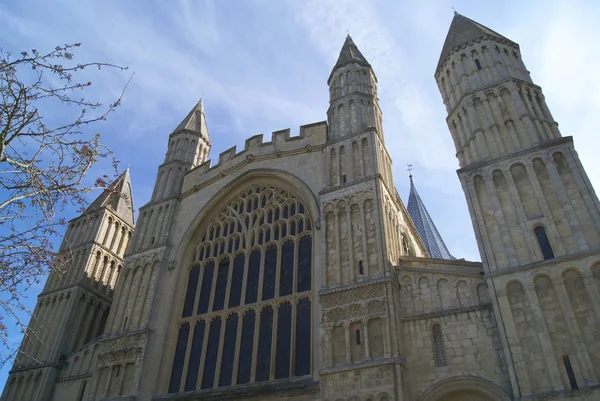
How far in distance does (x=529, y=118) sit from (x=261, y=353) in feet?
38.0

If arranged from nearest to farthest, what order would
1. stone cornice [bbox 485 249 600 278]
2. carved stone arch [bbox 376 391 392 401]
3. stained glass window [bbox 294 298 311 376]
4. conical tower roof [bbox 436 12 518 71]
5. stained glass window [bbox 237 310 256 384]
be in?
stone cornice [bbox 485 249 600 278], carved stone arch [bbox 376 391 392 401], stained glass window [bbox 294 298 311 376], stained glass window [bbox 237 310 256 384], conical tower roof [bbox 436 12 518 71]

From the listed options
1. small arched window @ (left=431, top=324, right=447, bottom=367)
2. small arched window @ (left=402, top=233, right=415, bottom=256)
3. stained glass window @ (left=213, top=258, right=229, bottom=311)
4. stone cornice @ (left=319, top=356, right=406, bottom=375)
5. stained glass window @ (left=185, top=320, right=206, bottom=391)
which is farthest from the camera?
small arched window @ (left=402, top=233, right=415, bottom=256)

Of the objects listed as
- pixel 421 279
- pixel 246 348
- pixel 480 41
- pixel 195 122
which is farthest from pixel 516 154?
pixel 195 122

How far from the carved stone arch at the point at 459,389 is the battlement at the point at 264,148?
1104 cm

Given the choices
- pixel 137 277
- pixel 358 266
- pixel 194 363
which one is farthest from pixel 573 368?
pixel 137 277

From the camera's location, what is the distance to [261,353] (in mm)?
15469

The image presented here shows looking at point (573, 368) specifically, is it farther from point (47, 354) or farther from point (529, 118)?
point (47, 354)

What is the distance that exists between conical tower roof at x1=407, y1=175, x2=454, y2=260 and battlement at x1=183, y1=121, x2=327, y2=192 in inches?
1256

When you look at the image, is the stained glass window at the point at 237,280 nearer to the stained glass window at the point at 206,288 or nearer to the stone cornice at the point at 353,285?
the stained glass window at the point at 206,288

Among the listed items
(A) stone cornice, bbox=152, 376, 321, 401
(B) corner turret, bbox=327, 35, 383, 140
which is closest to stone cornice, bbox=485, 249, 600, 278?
(A) stone cornice, bbox=152, 376, 321, 401

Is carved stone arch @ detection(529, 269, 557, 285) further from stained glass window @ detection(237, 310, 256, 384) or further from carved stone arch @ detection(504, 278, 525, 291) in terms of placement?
stained glass window @ detection(237, 310, 256, 384)

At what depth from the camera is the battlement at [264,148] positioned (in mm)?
20380

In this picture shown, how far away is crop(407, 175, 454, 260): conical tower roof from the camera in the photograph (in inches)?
2031

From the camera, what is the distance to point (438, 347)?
41.2ft
